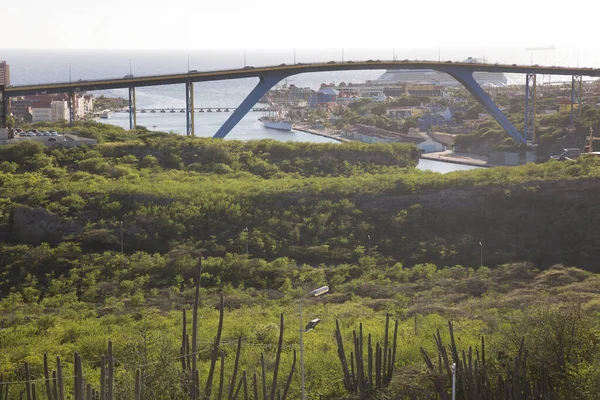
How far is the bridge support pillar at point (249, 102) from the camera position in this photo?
27188 mm

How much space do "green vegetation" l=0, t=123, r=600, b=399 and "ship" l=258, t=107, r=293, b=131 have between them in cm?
2863

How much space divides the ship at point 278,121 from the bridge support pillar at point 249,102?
23254 mm

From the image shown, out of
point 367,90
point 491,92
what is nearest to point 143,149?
point 491,92

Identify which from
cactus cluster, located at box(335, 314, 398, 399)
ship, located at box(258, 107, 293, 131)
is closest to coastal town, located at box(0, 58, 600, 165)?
ship, located at box(258, 107, 293, 131)

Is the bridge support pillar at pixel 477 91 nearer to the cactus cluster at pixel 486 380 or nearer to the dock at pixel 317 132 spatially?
the dock at pixel 317 132

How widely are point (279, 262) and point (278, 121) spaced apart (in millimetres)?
38585

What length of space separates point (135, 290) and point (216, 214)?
3.35 meters

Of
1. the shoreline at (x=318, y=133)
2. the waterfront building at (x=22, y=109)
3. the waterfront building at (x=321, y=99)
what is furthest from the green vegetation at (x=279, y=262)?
the waterfront building at (x=321, y=99)

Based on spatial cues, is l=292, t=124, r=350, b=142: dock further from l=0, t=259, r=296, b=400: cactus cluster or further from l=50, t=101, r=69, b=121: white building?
l=0, t=259, r=296, b=400: cactus cluster

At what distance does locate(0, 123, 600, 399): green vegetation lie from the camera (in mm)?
9898

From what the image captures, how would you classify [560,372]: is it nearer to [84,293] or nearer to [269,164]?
[84,293]

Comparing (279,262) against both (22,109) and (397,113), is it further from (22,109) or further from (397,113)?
(397,113)

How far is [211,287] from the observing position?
566 inches

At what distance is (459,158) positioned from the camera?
120 ft
